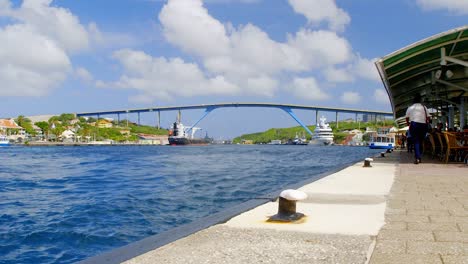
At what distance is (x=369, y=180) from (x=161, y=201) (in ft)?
11.7

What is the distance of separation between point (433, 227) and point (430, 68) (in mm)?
9975

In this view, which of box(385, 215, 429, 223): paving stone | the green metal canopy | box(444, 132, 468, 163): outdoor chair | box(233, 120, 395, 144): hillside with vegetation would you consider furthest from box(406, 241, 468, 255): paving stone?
box(233, 120, 395, 144): hillside with vegetation

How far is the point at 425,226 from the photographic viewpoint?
10.1 feet

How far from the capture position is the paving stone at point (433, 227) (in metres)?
2.98

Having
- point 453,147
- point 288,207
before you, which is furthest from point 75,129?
point 288,207

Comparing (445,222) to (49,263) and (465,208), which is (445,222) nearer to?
(465,208)

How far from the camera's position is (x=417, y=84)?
13.8 m

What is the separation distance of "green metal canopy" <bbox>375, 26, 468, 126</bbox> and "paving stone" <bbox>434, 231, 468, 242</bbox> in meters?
7.30

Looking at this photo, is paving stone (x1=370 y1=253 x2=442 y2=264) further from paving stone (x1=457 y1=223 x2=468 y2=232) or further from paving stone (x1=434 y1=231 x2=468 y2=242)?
paving stone (x1=457 y1=223 x2=468 y2=232)

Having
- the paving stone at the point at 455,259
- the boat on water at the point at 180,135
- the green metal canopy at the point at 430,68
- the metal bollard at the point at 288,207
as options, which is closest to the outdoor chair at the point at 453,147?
the green metal canopy at the point at 430,68

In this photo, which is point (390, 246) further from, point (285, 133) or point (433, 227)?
point (285, 133)

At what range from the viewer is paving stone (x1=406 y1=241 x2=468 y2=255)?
2.39m

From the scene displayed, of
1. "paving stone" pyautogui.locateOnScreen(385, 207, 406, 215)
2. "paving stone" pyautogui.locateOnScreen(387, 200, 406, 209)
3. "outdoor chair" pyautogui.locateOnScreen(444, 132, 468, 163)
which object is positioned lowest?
"paving stone" pyautogui.locateOnScreen(385, 207, 406, 215)

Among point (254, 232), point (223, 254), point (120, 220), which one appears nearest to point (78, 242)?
point (120, 220)
